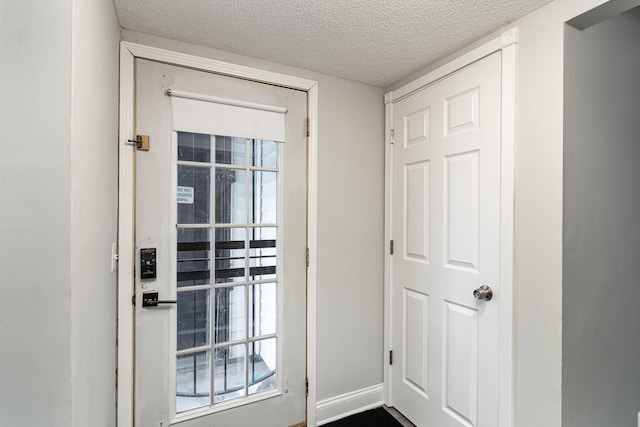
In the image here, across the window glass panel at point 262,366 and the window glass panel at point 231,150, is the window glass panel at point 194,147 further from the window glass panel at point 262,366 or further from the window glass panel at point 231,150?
the window glass panel at point 262,366

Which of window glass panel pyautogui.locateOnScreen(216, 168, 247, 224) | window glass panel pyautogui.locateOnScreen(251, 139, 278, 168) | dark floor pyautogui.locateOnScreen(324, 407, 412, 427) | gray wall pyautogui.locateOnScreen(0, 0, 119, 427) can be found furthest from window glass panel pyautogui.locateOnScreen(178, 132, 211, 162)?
dark floor pyautogui.locateOnScreen(324, 407, 412, 427)

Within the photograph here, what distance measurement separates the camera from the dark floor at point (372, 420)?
1979 mm

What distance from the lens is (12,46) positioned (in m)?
0.71

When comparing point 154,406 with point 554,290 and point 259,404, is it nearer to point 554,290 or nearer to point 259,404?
point 259,404

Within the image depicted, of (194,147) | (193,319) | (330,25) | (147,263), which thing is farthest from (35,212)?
(330,25)

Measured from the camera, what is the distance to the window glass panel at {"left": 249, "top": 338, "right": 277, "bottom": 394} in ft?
6.03

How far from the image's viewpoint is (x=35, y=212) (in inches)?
28.9

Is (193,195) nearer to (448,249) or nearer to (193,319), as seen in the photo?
(193,319)

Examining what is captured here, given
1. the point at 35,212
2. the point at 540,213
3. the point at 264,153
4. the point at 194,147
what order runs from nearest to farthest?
the point at 35,212 < the point at 540,213 < the point at 194,147 < the point at 264,153

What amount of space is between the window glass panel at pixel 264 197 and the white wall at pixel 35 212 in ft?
3.65

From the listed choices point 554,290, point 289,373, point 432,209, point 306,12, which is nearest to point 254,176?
point 306,12

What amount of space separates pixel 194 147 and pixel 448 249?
1.52 meters

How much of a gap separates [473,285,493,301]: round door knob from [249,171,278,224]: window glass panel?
117cm

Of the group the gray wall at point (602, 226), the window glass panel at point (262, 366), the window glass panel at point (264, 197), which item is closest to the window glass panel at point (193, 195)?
the window glass panel at point (264, 197)
